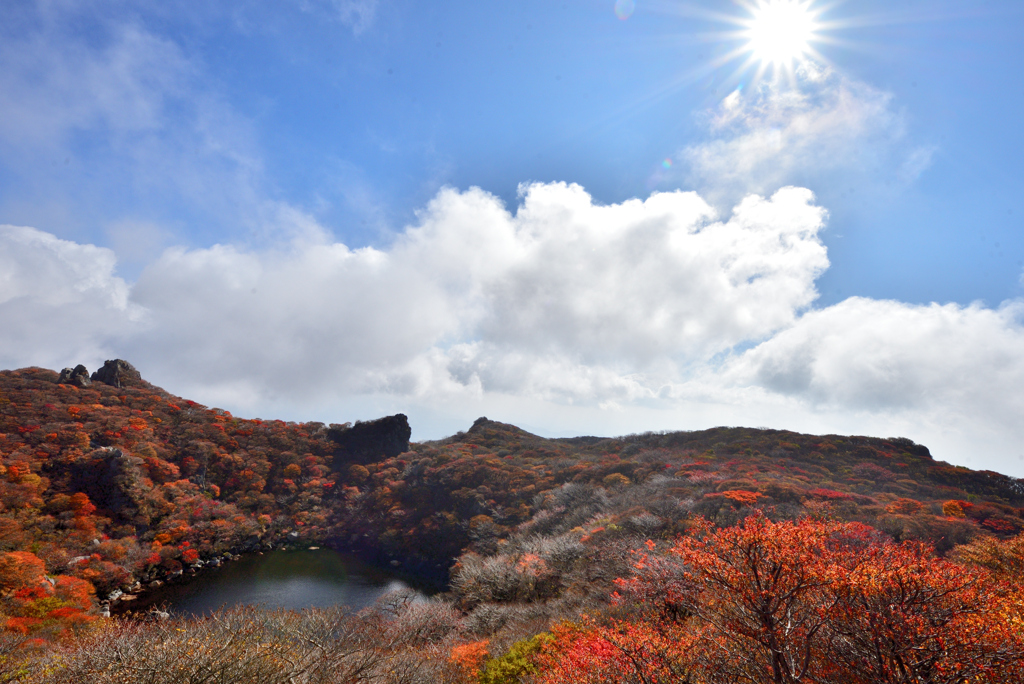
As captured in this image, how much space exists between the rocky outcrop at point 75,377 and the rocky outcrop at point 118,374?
317 centimetres

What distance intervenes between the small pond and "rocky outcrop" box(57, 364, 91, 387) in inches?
1488

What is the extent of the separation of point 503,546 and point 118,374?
214ft

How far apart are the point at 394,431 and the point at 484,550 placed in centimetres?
3565

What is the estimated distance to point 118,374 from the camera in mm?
57188

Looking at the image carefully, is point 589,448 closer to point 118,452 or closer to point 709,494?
point 709,494

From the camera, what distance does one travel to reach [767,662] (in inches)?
379

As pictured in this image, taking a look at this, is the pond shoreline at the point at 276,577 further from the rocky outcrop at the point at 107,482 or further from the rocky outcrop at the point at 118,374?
the rocky outcrop at the point at 118,374

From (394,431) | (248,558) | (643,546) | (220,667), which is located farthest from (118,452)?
(643,546)

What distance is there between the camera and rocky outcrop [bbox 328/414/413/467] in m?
62.5

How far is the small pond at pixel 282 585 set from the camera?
28.5 metres

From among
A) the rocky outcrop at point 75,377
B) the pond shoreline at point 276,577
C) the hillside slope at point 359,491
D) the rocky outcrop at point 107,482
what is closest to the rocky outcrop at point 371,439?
the hillside slope at point 359,491

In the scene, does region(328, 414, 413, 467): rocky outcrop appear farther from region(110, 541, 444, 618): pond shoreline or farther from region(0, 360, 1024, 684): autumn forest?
region(110, 541, 444, 618): pond shoreline

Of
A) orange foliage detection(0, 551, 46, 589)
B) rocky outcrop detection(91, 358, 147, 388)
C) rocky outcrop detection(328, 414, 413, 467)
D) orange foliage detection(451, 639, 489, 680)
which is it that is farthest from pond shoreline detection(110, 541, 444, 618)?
Answer: rocky outcrop detection(91, 358, 147, 388)

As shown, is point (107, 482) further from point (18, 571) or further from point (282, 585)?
point (282, 585)
